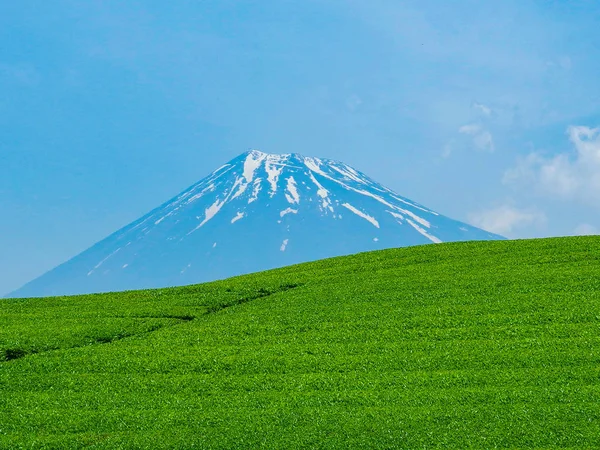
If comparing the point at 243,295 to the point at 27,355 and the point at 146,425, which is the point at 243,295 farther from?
the point at 146,425

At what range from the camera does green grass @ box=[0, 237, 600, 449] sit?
2083 cm

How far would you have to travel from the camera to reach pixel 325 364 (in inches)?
1063

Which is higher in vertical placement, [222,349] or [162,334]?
[162,334]

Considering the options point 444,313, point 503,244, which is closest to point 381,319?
point 444,313

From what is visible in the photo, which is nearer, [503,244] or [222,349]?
[222,349]

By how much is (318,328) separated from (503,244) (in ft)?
82.7

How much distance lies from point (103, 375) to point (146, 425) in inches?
252

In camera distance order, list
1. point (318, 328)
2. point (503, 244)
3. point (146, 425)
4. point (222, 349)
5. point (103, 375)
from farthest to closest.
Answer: point (503, 244), point (318, 328), point (222, 349), point (103, 375), point (146, 425)

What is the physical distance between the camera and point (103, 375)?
2759 centimetres

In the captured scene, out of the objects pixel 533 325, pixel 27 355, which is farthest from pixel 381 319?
pixel 27 355

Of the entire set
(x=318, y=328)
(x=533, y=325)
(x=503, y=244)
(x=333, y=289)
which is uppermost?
(x=503, y=244)

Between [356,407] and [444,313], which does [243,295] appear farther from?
[356,407]

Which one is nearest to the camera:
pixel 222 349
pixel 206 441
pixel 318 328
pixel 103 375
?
pixel 206 441

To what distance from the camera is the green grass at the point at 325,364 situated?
20.8m
